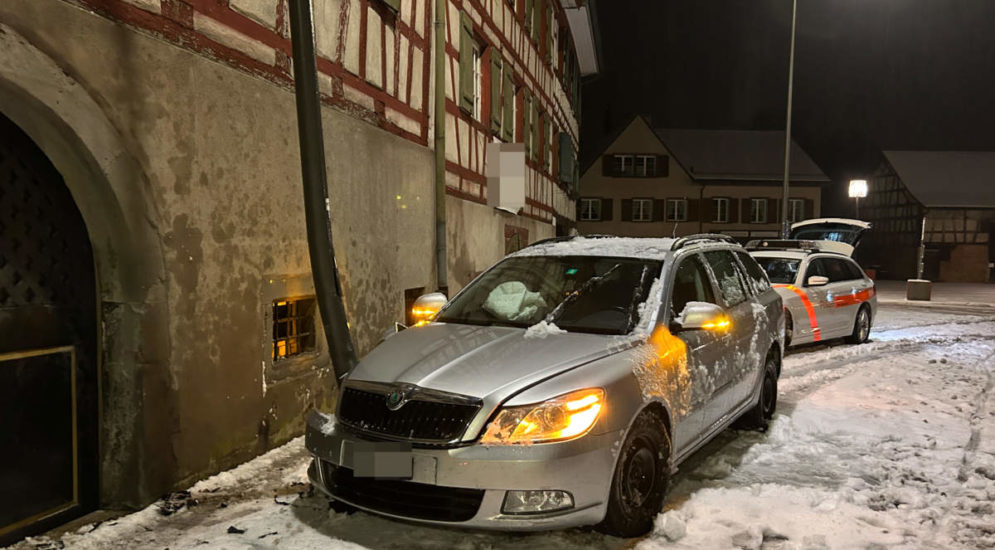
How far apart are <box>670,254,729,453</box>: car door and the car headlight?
90 cm

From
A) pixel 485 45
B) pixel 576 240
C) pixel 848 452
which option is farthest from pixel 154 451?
pixel 485 45

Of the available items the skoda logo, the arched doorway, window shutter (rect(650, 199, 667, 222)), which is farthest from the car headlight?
window shutter (rect(650, 199, 667, 222))

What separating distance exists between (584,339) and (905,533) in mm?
2071

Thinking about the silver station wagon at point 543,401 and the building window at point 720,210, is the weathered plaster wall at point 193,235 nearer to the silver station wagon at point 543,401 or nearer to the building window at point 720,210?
the silver station wagon at point 543,401

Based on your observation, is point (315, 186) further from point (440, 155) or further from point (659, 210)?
point (659, 210)

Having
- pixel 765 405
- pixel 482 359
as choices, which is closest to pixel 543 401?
pixel 482 359

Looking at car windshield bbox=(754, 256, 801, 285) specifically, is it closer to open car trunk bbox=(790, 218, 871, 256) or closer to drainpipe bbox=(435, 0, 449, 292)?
drainpipe bbox=(435, 0, 449, 292)

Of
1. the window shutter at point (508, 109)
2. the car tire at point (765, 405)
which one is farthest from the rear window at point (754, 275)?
the window shutter at point (508, 109)

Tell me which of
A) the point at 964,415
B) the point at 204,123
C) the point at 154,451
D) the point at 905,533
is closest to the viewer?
the point at 905,533

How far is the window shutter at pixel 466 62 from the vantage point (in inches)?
435

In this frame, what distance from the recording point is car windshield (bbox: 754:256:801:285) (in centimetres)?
1062

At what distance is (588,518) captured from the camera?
343 centimetres

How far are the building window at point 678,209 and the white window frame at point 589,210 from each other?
163 inches

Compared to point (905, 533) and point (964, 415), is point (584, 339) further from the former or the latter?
point (964, 415)
